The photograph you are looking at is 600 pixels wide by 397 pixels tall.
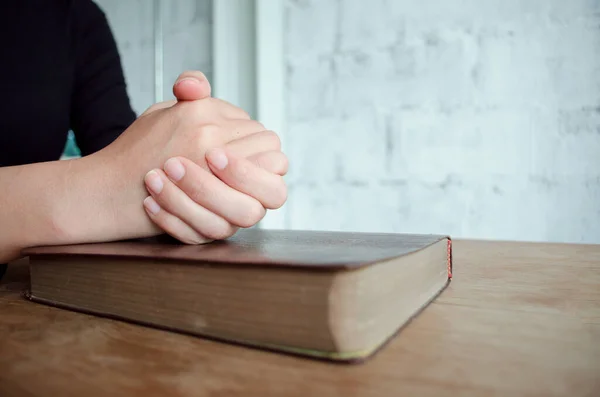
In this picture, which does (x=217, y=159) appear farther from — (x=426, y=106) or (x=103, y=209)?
(x=426, y=106)

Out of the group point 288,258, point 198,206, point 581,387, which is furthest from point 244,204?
point 581,387

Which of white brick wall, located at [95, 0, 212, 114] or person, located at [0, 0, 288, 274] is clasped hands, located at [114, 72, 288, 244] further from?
white brick wall, located at [95, 0, 212, 114]

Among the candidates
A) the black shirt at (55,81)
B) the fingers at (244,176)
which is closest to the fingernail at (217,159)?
the fingers at (244,176)

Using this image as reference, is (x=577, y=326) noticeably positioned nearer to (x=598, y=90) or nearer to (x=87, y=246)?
(x=87, y=246)

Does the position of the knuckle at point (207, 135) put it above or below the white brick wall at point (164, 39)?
below

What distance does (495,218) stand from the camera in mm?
957

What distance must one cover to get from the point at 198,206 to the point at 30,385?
18 cm

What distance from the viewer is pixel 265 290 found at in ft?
0.81

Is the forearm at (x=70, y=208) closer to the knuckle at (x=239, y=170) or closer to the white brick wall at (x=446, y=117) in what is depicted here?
the knuckle at (x=239, y=170)

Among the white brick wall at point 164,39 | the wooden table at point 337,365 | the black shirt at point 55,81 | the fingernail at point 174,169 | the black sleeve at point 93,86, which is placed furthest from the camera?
the white brick wall at point 164,39

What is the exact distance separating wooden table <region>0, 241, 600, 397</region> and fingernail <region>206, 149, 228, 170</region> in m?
0.13

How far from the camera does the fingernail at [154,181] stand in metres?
0.38

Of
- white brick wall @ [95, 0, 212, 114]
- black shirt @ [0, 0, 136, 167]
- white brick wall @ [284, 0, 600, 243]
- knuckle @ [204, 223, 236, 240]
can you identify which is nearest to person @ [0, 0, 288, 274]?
knuckle @ [204, 223, 236, 240]

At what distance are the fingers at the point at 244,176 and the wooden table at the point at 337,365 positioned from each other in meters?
0.13
